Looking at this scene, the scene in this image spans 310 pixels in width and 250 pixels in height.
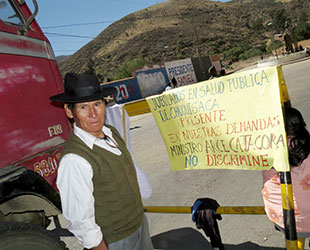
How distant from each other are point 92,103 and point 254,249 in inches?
89.6

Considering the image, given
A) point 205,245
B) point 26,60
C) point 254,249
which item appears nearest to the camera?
point 26,60

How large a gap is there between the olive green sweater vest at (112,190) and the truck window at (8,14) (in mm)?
1716

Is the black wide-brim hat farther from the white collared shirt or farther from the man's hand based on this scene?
the man's hand

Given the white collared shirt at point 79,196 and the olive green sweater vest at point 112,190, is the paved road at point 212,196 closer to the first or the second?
the olive green sweater vest at point 112,190

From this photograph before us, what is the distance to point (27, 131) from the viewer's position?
267 centimetres

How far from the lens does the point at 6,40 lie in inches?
104

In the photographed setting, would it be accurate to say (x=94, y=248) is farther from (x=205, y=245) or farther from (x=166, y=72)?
(x=166, y=72)

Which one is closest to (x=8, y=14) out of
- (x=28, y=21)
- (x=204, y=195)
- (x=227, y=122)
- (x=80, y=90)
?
(x=28, y=21)

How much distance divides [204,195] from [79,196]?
10.1 feet

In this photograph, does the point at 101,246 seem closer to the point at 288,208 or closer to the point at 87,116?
the point at 87,116

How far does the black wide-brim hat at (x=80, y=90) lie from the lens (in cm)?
194

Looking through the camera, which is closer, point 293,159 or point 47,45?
point 293,159

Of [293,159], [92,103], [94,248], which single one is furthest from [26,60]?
[293,159]

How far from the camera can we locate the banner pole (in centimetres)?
201
